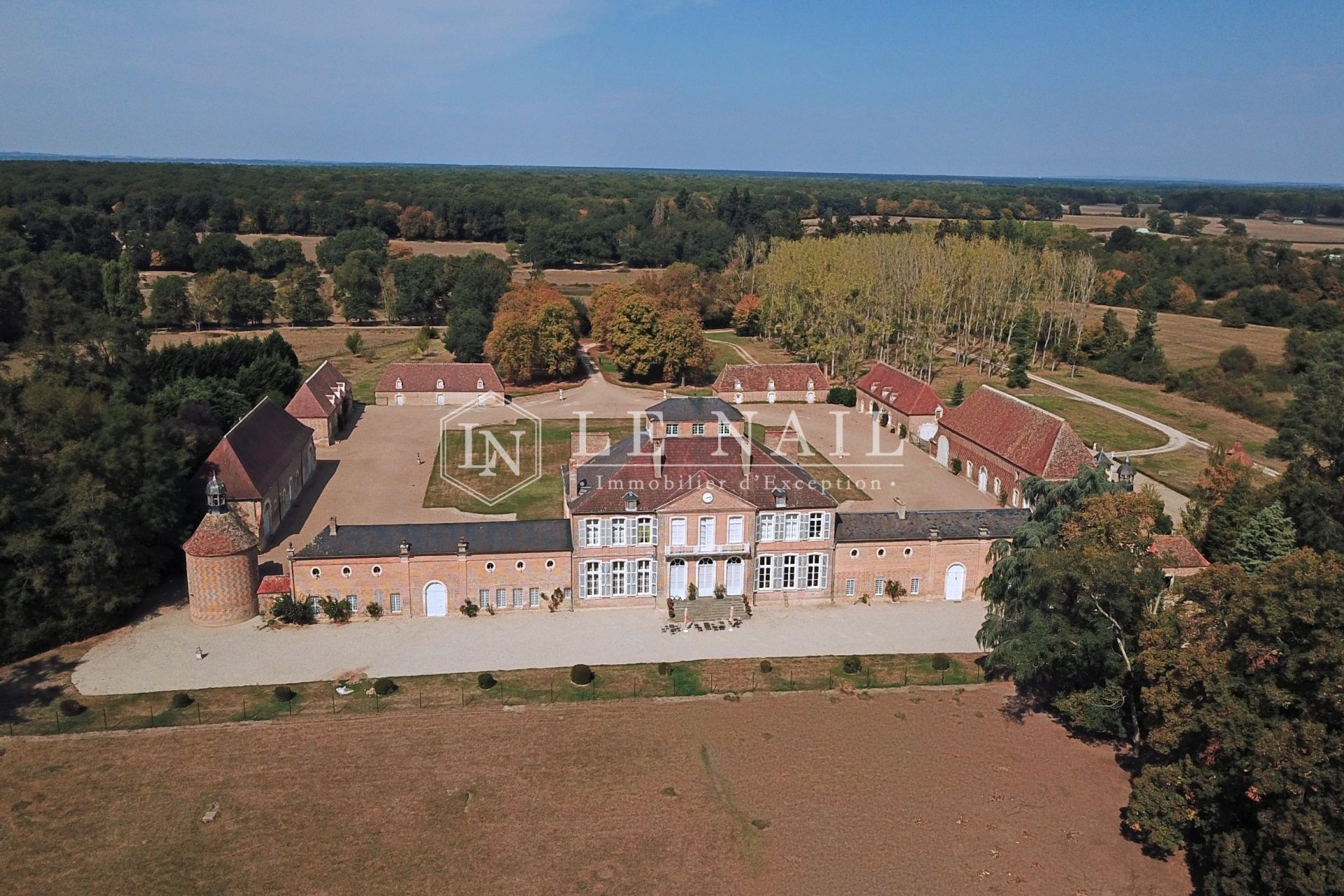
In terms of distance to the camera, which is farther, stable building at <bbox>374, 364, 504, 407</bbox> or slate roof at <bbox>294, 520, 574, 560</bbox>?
stable building at <bbox>374, 364, 504, 407</bbox>

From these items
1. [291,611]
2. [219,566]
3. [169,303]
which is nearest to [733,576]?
[291,611]

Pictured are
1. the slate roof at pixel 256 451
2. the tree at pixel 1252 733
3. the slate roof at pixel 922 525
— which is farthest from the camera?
the slate roof at pixel 256 451

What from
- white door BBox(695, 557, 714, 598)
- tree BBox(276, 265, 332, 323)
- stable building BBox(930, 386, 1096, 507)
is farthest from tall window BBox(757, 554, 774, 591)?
tree BBox(276, 265, 332, 323)

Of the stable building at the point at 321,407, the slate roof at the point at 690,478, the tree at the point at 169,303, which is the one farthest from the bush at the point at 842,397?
the tree at the point at 169,303

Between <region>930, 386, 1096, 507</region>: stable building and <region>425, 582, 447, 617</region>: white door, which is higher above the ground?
<region>930, 386, 1096, 507</region>: stable building

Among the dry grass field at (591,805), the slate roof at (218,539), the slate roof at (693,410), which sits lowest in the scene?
the dry grass field at (591,805)

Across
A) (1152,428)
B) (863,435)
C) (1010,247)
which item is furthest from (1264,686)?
(1010,247)

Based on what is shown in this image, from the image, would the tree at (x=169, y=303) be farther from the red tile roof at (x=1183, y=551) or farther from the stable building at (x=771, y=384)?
the red tile roof at (x=1183, y=551)

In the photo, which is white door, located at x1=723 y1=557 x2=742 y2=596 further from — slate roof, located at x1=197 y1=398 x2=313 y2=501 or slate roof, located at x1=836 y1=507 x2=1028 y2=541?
slate roof, located at x1=197 y1=398 x2=313 y2=501

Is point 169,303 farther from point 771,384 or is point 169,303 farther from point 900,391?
point 900,391
